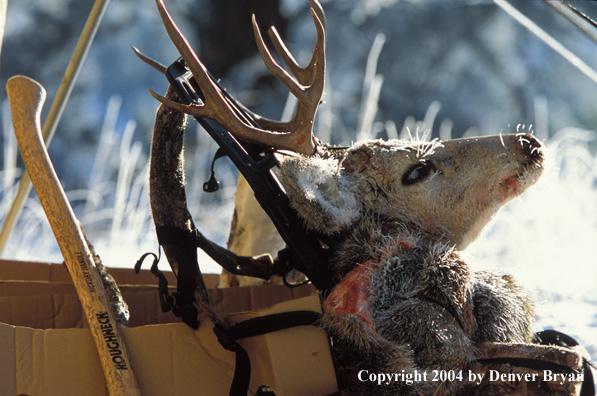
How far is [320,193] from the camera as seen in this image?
71 cm

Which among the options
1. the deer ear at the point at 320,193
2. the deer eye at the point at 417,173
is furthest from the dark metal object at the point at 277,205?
the deer eye at the point at 417,173

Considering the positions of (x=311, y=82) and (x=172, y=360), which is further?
(x=311, y=82)

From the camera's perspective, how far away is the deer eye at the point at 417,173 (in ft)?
2.52

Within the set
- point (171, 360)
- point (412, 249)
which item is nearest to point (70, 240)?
point (171, 360)

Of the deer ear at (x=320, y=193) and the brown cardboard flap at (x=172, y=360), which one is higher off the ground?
the deer ear at (x=320, y=193)

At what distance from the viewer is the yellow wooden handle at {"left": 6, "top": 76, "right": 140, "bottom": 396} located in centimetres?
58

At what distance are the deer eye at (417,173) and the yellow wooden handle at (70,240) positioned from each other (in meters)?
0.43

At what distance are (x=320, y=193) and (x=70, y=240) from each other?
321mm

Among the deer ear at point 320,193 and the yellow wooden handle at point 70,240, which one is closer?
the yellow wooden handle at point 70,240

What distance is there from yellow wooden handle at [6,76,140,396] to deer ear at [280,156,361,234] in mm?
263

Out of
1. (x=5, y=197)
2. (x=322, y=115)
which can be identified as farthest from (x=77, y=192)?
(x=322, y=115)

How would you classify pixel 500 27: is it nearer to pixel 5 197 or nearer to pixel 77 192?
pixel 77 192

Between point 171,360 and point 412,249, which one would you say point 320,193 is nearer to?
point 412,249

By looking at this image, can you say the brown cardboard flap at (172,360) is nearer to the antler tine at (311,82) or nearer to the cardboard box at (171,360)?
the cardboard box at (171,360)
